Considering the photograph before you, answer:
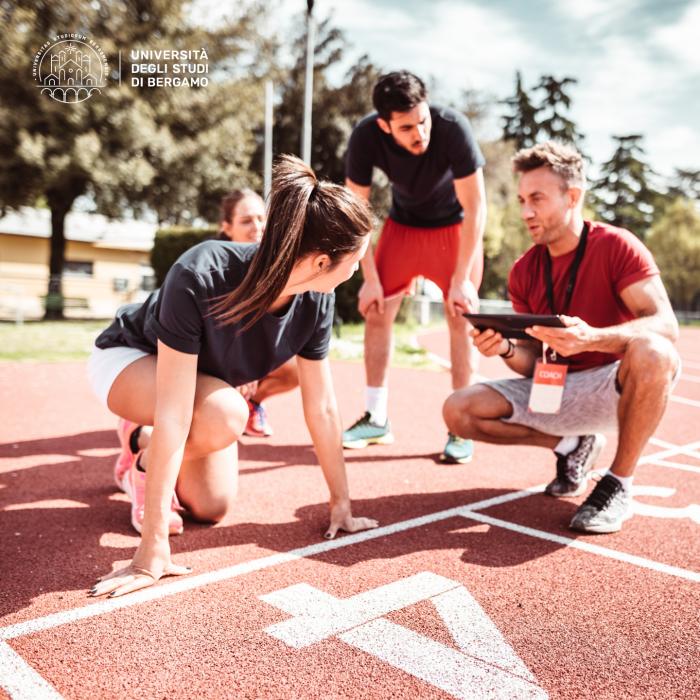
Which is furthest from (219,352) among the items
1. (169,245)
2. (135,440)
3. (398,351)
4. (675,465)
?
(169,245)

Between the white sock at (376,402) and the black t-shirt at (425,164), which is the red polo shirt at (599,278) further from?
the white sock at (376,402)

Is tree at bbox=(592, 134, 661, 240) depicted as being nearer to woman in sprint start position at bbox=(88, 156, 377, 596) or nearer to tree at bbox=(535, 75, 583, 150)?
tree at bbox=(535, 75, 583, 150)

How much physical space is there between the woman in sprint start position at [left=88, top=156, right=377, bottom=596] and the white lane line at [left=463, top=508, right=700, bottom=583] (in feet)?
2.17

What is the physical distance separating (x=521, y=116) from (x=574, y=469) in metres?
52.4

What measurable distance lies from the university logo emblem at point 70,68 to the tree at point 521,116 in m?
36.7

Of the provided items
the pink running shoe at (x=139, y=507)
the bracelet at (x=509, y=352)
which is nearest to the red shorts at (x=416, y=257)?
the bracelet at (x=509, y=352)

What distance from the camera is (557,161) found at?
387 cm

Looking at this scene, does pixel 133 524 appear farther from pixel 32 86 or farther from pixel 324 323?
pixel 32 86

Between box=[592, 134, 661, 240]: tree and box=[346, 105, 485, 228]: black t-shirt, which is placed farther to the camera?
box=[592, 134, 661, 240]: tree

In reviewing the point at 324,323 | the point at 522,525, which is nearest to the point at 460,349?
the point at 522,525

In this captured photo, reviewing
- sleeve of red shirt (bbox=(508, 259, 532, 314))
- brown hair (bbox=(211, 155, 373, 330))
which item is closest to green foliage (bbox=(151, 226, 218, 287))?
sleeve of red shirt (bbox=(508, 259, 532, 314))

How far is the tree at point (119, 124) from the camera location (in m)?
20.6

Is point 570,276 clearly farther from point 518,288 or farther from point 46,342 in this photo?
point 46,342

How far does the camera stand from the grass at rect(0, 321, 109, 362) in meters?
10.5
